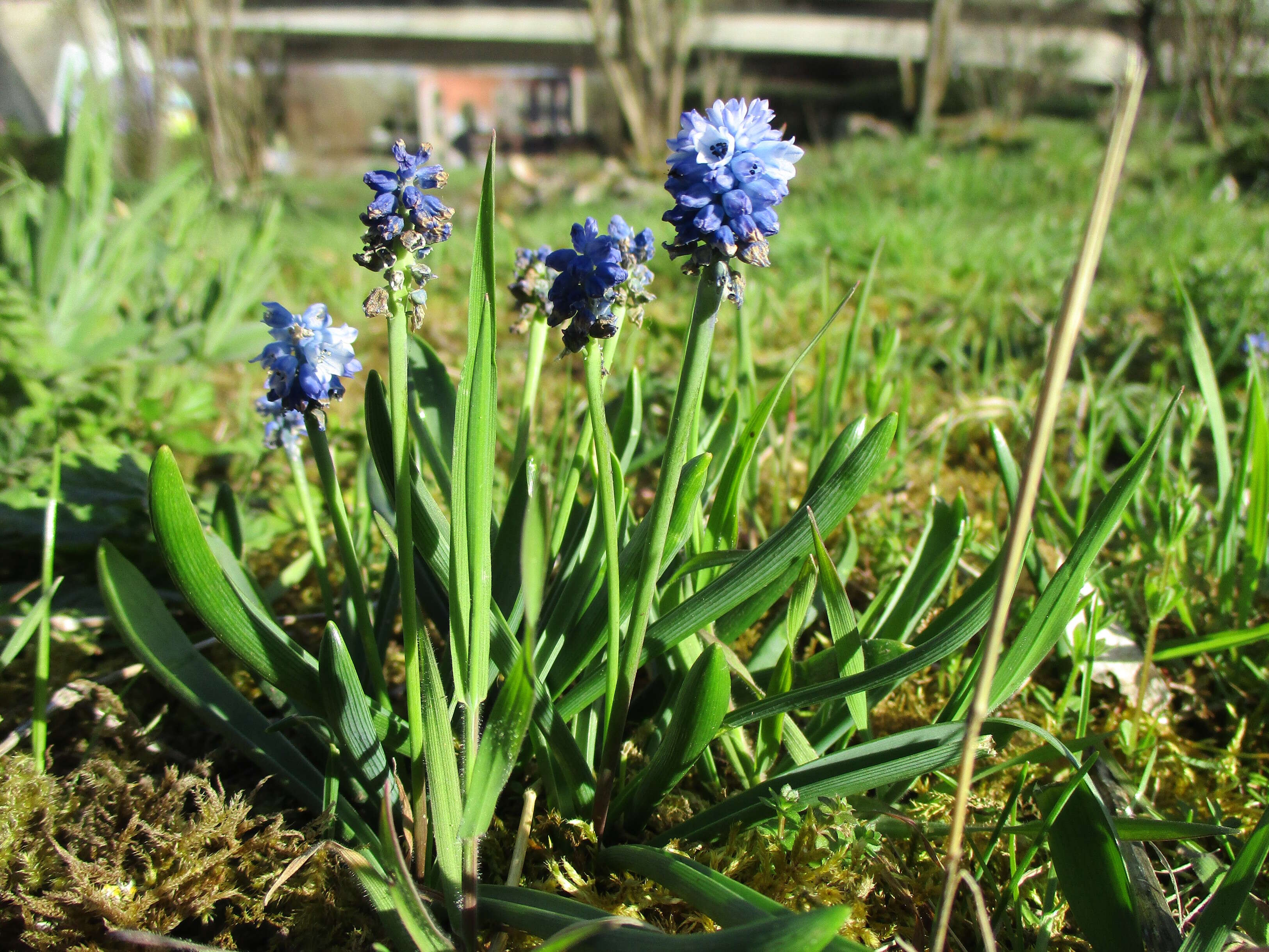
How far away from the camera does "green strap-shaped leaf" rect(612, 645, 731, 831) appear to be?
93 centimetres

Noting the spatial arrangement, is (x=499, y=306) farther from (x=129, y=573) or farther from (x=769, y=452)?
(x=129, y=573)

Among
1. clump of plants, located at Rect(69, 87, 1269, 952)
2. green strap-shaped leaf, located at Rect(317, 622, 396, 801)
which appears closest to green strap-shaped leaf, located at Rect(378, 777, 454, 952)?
clump of plants, located at Rect(69, 87, 1269, 952)

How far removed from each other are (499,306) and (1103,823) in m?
3.04

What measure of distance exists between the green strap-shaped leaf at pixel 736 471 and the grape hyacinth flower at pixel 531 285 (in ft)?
1.06

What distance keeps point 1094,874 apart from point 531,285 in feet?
3.29

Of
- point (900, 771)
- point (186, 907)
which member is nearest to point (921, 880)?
point (900, 771)

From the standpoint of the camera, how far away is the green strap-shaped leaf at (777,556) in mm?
1030

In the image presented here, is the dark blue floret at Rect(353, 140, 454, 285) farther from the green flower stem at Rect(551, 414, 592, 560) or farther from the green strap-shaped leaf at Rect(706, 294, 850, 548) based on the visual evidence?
the green strap-shaped leaf at Rect(706, 294, 850, 548)

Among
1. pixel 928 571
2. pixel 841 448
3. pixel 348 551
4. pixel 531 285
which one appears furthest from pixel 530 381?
pixel 928 571

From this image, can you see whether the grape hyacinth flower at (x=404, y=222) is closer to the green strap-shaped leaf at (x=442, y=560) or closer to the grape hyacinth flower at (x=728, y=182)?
the green strap-shaped leaf at (x=442, y=560)

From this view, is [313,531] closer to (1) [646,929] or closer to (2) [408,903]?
(2) [408,903]

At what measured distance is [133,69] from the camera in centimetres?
757

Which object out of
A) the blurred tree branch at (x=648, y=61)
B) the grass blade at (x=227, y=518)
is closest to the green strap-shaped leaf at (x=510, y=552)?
the grass blade at (x=227, y=518)

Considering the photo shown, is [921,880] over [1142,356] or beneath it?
beneath
